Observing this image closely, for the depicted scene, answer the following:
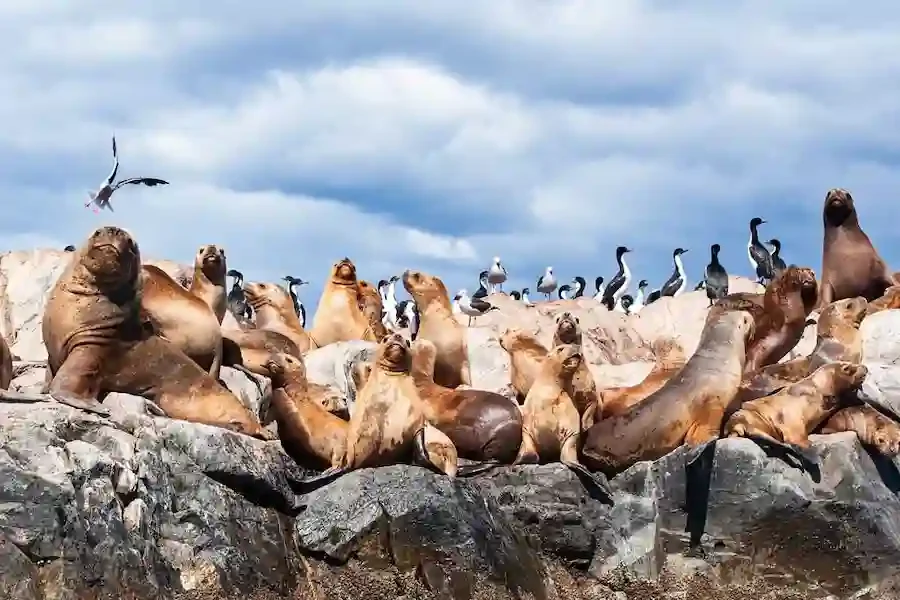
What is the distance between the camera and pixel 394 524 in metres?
7.59

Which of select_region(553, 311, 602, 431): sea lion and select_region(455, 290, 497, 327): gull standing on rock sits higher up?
select_region(553, 311, 602, 431): sea lion

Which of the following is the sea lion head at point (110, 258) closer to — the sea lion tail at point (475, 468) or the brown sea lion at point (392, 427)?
the brown sea lion at point (392, 427)

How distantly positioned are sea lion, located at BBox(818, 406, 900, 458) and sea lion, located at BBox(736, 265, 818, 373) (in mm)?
1878

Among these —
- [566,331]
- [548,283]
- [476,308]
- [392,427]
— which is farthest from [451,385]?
[548,283]

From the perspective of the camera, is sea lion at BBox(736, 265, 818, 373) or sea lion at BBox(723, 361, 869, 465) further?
sea lion at BBox(736, 265, 818, 373)

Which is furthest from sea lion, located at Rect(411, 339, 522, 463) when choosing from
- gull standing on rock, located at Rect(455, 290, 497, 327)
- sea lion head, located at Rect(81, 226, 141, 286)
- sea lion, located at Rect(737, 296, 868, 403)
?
gull standing on rock, located at Rect(455, 290, 497, 327)

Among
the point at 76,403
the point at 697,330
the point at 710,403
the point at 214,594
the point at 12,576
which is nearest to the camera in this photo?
the point at 12,576

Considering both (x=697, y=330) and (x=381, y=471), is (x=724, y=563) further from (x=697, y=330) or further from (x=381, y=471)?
(x=697, y=330)

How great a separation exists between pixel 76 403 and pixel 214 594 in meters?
1.26

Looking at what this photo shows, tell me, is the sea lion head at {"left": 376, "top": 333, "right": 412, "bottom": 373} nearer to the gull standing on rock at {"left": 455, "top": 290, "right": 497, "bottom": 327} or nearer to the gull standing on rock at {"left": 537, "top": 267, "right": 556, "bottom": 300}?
the gull standing on rock at {"left": 455, "top": 290, "right": 497, "bottom": 327}

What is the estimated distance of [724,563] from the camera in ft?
28.5

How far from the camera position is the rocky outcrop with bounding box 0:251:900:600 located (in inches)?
260

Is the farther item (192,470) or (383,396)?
(383,396)

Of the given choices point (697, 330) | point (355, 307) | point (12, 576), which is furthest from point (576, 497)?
point (697, 330)
